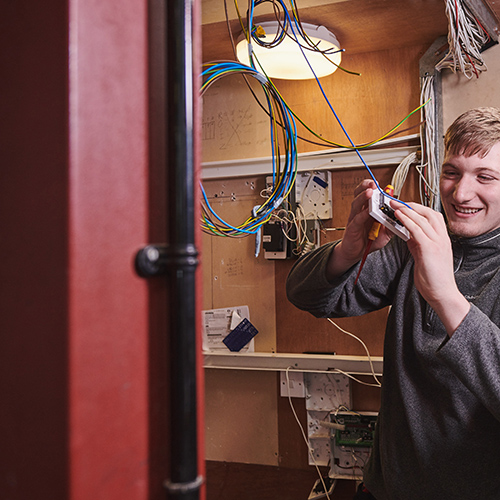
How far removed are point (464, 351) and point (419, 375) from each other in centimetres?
28

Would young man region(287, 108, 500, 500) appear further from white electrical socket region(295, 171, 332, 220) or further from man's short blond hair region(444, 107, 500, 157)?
white electrical socket region(295, 171, 332, 220)

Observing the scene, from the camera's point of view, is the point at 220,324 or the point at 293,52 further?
the point at 220,324

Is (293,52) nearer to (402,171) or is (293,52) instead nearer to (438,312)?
(402,171)

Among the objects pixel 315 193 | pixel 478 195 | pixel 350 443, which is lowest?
pixel 350 443

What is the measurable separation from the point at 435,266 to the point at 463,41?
3.78ft

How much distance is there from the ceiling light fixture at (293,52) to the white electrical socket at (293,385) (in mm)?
1323

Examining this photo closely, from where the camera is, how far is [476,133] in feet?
4.11

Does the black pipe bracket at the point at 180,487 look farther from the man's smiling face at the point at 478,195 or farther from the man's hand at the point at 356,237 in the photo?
the man's smiling face at the point at 478,195

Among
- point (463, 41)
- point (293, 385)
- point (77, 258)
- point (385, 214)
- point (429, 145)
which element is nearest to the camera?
point (77, 258)

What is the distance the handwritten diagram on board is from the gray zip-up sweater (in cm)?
106

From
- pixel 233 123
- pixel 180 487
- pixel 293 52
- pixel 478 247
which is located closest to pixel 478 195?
pixel 478 247

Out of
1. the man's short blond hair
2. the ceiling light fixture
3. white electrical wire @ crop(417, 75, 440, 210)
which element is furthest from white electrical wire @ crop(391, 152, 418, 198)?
the man's short blond hair

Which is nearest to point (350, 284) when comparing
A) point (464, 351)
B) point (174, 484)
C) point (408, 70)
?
point (464, 351)

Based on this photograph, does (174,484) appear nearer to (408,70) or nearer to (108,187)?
(108,187)
